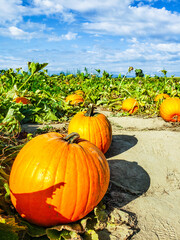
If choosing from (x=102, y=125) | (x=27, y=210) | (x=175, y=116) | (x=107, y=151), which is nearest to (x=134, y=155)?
(x=107, y=151)

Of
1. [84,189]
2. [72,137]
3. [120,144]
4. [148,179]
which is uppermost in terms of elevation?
[72,137]

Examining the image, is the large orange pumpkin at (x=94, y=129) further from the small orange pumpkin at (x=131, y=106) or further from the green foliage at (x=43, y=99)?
the small orange pumpkin at (x=131, y=106)

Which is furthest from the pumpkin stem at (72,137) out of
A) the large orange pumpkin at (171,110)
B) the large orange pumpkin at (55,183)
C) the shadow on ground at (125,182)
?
the large orange pumpkin at (171,110)

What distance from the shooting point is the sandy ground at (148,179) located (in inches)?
94.1

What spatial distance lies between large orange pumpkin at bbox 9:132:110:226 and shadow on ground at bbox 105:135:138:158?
5.75ft

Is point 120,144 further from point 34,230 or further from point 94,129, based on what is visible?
point 34,230

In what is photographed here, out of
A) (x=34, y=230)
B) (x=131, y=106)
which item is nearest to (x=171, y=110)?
(x=131, y=106)

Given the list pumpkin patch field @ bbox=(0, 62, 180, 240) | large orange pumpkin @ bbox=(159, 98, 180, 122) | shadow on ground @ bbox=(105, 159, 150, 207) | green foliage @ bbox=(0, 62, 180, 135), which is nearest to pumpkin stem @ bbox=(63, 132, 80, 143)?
pumpkin patch field @ bbox=(0, 62, 180, 240)

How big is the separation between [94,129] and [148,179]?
1104 mm

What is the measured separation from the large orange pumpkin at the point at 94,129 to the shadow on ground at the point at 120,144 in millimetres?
232

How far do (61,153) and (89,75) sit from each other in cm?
1034

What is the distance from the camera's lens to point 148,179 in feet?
10.7

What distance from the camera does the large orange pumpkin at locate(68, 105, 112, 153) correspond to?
375 centimetres

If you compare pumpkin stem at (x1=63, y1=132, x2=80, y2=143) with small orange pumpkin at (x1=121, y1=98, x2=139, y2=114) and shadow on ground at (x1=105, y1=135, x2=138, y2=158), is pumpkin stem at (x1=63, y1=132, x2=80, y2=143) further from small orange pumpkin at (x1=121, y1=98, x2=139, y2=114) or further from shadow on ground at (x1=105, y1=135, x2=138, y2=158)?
small orange pumpkin at (x1=121, y1=98, x2=139, y2=114)
